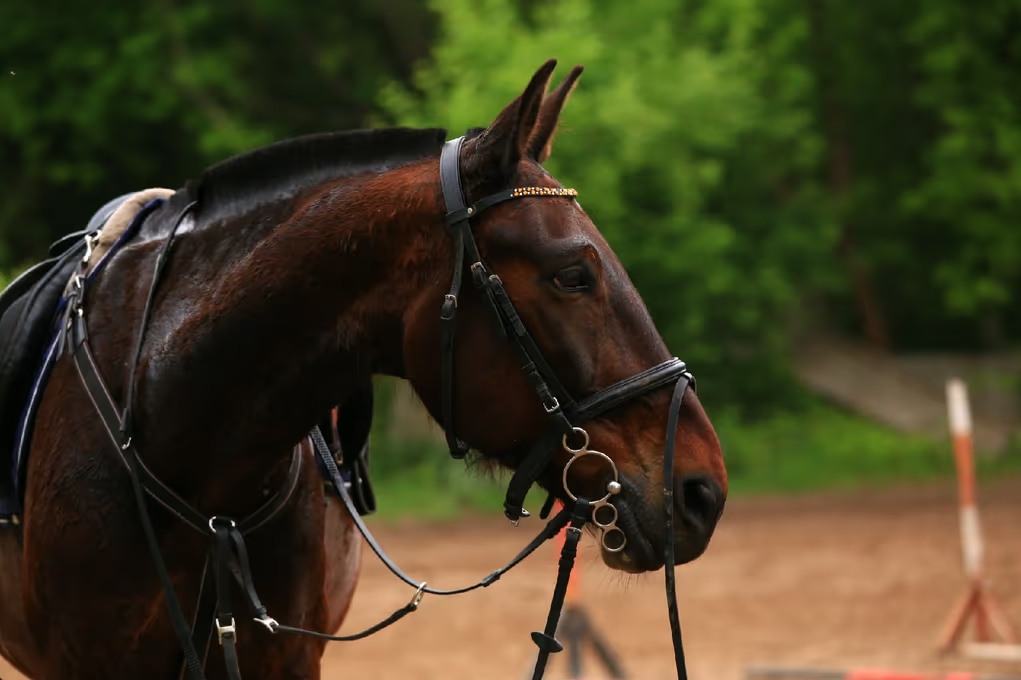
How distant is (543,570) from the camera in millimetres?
10781

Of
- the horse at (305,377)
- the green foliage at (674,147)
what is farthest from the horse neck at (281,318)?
the green foliage at (674,147)

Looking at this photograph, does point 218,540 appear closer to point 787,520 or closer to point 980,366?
point 787,520

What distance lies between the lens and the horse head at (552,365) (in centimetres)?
262

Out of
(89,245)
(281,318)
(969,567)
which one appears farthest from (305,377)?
(969,567)

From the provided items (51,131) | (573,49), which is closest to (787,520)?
(573,49)

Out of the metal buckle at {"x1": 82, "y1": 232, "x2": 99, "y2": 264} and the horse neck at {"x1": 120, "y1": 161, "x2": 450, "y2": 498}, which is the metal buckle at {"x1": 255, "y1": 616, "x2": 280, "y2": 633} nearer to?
the horse neck at {"x1": 120, "y1": 161, "x2": 450, "y2": 498}

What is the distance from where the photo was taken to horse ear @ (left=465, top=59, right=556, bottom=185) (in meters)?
2.63

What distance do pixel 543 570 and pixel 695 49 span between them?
6691 mm

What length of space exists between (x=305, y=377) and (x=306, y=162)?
49 centimetres

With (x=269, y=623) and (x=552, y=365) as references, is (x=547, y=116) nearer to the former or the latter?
(x=552, y=365)

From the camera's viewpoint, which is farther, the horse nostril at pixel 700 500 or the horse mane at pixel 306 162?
the horse mane at pixel 306 162

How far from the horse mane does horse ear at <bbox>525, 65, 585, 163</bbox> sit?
21cm

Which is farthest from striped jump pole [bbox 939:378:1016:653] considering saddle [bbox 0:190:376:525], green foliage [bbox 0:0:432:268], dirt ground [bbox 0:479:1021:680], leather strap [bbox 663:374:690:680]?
green foliage [bbox 0:0:432:268]

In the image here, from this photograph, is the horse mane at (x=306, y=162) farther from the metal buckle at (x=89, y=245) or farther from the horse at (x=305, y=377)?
the metal buckle at (x=89, y=245)
